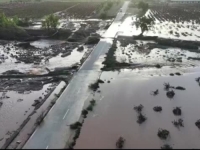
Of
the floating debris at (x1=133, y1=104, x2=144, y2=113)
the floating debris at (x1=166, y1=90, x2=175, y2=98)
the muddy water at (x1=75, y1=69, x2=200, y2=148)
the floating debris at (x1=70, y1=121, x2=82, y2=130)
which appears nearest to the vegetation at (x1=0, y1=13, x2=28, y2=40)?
the muddy water at (x1=75, y1=69, x2=200, y2=148)

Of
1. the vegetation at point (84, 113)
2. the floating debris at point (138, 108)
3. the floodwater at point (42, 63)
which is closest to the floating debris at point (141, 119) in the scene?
the floating debris at point (138, 108)

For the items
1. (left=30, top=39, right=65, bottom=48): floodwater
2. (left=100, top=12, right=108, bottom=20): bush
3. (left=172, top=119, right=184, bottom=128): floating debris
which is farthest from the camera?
(left=100, top=12, right=108, bottom=20): bush

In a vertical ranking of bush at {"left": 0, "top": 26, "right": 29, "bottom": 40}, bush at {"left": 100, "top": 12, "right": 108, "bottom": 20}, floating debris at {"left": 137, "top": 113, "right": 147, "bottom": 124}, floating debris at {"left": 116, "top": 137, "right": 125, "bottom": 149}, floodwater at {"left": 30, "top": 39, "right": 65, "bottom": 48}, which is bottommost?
floating debris at {"left": 137, "top": 113, "right": 147, "bottom": 124}

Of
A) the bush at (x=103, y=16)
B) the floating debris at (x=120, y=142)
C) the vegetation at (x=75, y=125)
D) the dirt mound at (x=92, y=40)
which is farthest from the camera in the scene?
the bush at (x=103, y=16)

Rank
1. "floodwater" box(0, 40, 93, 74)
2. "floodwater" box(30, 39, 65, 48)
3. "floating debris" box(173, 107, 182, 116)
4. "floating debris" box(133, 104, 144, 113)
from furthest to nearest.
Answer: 1. "floodwater" box(30, 39, 65, 48)
2. "floodwater" box(0, 40, 93, 74)
3. "floating debris" box(133, 104, 144, 113)
4. "floating debris" box(173, 107, 182, 116)

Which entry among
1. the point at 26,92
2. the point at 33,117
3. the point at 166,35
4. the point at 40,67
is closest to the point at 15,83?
the point at 26,92

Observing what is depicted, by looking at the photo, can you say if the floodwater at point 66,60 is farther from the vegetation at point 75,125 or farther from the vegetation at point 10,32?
the vegetation at point 75,125

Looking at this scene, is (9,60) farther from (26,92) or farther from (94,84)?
(94,84)

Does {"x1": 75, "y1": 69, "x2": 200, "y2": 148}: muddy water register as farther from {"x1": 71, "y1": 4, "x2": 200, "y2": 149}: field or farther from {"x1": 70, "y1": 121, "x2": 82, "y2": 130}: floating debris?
{"x1": 70, "y1": 121, "x2": 82, "y2": 130}: floating debris
